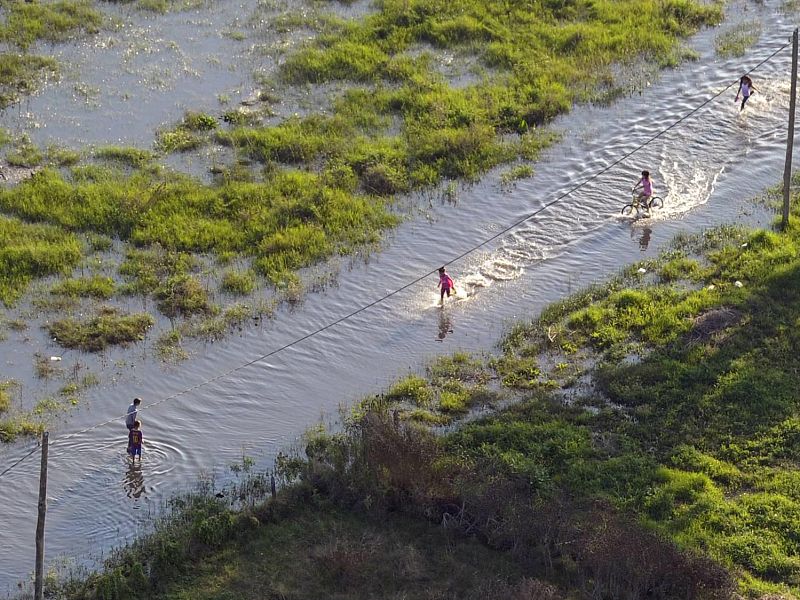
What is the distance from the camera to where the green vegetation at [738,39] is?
101 ft

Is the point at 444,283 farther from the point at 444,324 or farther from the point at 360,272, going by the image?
the point at 360,272

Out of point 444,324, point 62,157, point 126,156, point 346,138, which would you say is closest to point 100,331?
point 444,324

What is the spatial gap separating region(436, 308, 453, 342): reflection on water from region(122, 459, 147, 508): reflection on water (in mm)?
5775

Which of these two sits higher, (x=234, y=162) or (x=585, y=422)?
(x=234, y=162)

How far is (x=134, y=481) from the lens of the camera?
55.1ft

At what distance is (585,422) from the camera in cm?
1764

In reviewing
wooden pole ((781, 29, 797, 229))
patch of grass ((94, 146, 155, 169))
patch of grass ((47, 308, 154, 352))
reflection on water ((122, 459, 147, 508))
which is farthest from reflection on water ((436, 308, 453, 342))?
patch of grass ((94, 146, 155, 169))

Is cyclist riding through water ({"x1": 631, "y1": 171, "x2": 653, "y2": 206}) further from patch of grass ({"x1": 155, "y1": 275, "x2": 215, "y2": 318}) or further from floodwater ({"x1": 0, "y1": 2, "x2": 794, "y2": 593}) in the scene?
patch of grass ({"x1": 155, "y1": 275, "x2": 215, "y2": 318})

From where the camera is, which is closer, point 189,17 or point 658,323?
point 658,323

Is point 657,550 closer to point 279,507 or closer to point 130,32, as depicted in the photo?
point 279,507

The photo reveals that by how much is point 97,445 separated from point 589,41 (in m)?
18.2

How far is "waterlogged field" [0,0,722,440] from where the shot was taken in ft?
68.5

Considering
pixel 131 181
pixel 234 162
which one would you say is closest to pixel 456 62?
pixel 234 162

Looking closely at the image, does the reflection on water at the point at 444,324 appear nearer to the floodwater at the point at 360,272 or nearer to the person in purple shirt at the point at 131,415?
the floodwater at the point at 360,272
